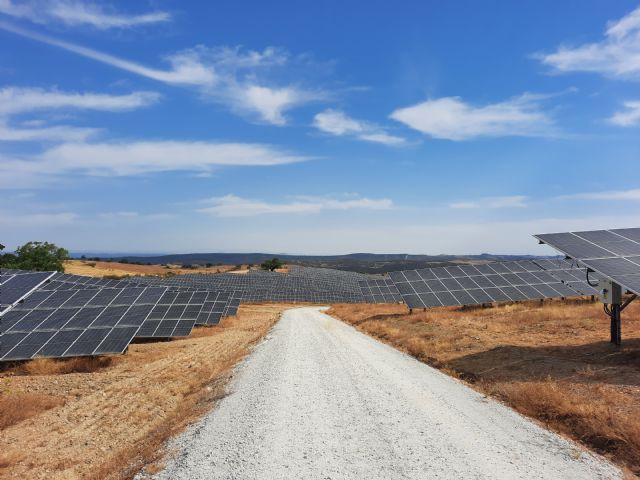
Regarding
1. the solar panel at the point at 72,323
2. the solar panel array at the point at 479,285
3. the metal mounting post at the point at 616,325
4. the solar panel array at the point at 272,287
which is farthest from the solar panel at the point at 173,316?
the solar panel array at the point at 272,287

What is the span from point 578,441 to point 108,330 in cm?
1946

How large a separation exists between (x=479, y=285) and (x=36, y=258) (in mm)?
67427

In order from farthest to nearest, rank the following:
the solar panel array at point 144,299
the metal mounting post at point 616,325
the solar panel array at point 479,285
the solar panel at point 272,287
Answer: the solar panel at point 272,287 → the solar panel array at point 479,285 → the solar panel array at point 144,299 → the metal mounting post at point 616,325

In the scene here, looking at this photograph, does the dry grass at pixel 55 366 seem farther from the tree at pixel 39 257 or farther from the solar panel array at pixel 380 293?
the tree at pixel 39 257

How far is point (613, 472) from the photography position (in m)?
7.18

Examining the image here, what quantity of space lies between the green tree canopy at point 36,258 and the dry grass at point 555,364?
200 feet

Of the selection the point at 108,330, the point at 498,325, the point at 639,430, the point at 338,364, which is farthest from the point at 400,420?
the point at 498,325

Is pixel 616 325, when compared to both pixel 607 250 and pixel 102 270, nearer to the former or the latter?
pixel 607 250

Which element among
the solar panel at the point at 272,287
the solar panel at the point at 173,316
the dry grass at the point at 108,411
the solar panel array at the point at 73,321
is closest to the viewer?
the dry grass at the point at 108,411

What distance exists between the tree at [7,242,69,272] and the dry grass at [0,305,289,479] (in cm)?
5619

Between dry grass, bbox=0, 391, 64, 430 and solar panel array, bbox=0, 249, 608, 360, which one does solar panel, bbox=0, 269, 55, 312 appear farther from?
dry grass, bbox=0, 391, 64, 430

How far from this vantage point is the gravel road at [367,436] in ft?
23.7

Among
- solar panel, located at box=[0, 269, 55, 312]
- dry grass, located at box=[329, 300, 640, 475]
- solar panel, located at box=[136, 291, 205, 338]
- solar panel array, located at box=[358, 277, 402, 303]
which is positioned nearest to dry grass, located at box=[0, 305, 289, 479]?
solar panel, located at box=[0, 269, 55, 312]

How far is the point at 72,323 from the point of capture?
2059 centimetres
